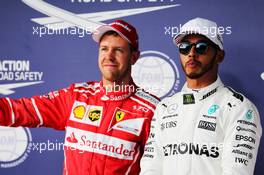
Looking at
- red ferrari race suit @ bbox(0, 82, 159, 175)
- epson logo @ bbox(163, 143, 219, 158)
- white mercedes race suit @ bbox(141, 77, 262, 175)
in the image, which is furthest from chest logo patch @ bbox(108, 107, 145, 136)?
epson logo @ bbox(163, 143, 219, 158)

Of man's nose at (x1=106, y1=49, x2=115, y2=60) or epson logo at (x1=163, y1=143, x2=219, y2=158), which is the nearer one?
epson logo at (x1=163, y1=143, x2=219, y2=158)

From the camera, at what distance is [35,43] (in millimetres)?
2383

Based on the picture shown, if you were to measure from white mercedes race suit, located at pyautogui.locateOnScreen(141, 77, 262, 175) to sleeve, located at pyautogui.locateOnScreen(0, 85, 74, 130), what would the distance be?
1.60 feet

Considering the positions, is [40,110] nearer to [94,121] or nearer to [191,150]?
[94,121]

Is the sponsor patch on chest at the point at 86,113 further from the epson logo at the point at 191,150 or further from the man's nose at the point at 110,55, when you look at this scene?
the epson logo at the point at 191,150

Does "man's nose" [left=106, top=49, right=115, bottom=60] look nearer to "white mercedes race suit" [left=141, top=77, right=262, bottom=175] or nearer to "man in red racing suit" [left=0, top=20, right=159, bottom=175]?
"man in red racing suit" [left=0, top=20, right=159, bottom=175]

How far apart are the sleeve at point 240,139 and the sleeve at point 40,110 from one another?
789mm

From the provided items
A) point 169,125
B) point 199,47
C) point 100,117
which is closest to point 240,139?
point 169,125

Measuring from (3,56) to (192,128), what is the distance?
3.85 ft

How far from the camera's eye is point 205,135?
1.75 m

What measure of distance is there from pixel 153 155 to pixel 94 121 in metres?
0.34

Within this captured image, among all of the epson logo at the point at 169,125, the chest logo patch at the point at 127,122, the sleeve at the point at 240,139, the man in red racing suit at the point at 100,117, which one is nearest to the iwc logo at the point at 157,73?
the man in red racing suit at the point at 100,117

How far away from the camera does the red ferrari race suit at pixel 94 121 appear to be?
1961mm

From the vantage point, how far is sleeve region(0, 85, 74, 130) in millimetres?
2066
